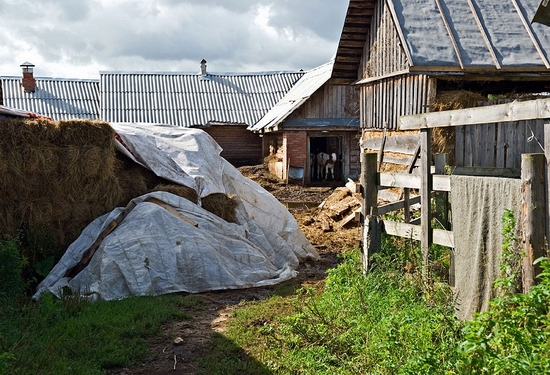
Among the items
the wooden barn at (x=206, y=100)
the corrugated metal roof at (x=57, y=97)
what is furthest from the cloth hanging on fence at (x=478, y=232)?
the corrugated metal roof at (x=57, y=97)

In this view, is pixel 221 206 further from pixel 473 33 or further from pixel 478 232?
pixel 478 232

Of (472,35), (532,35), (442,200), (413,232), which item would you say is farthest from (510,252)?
(532,35)

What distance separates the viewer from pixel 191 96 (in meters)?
31.5

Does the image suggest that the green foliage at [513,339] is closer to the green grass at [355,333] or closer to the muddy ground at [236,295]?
the green grass at [355,333]

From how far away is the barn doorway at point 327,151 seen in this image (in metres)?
26.8

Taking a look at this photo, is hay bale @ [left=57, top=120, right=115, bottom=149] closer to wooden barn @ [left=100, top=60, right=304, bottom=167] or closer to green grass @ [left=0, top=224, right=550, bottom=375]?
green grass @ [left=0, top=224, right=550, bottom=375]

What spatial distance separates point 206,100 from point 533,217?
90.6 feet

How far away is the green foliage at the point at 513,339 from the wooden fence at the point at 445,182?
60 cm

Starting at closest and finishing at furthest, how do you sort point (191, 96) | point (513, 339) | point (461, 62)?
point (513, 339) < point (461, 62) < point (191, 96)

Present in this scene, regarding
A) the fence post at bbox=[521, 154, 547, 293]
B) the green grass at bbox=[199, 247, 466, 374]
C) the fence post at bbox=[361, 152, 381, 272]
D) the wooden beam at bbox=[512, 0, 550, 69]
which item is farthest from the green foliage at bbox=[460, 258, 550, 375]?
the wooden beam at bbox=[512, 0, 550, 69]

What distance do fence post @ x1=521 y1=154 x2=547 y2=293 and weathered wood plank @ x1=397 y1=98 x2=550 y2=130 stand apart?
383 millimetres

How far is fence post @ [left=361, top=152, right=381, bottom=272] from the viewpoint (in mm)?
7602

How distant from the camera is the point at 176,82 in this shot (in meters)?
32.7

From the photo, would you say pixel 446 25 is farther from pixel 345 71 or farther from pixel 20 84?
pixel 20 84
